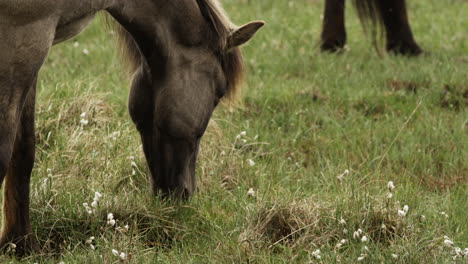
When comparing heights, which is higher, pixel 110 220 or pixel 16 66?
pixel 16 66

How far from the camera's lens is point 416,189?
488cm

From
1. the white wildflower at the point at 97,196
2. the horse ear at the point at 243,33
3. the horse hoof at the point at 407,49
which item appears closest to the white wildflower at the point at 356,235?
the horse ear at the point at 243,33

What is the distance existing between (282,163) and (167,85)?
4.87 ft

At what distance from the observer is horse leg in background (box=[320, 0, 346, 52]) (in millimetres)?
7852

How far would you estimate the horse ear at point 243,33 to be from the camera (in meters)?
4.03

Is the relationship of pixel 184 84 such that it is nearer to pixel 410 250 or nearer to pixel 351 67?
pixel 410 250

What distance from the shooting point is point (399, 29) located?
7.92 m

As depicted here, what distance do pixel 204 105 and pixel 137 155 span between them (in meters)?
0.95

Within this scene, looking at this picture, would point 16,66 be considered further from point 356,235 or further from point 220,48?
point 356,235

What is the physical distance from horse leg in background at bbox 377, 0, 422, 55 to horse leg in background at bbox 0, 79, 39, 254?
461 cm

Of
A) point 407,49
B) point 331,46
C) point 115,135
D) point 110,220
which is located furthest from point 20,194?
point 407,49

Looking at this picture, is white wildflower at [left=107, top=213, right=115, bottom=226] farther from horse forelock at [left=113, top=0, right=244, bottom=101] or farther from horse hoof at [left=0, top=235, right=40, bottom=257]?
horse forelock at [left=113, top=0, right=244, bottom=101]

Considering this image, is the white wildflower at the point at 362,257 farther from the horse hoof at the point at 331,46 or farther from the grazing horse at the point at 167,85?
the horse hoof at the point at 331,46

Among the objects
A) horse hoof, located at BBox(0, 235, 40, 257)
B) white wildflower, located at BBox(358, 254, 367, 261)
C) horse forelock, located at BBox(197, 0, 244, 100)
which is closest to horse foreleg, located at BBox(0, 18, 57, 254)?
horse hoof, located at BBox(0, 235, 40, 257)
